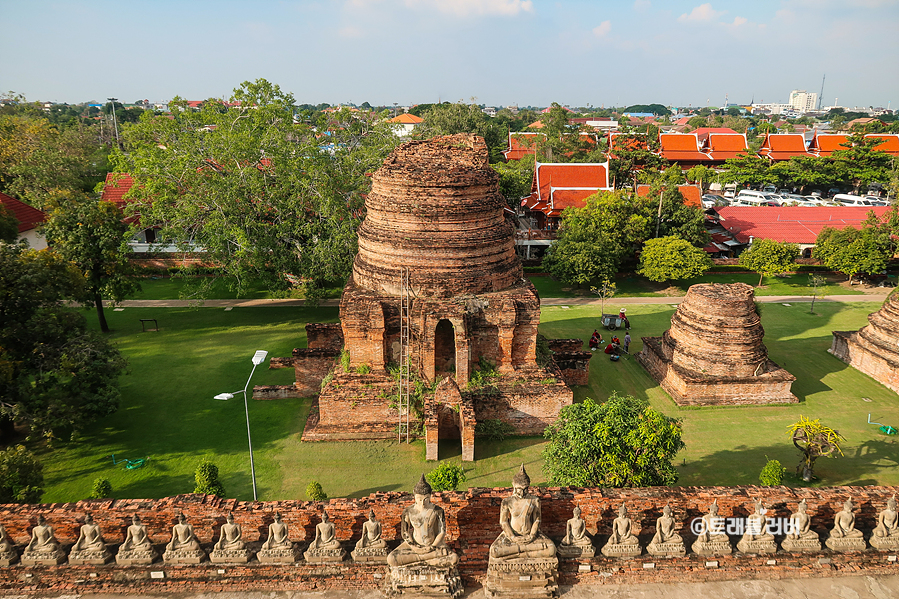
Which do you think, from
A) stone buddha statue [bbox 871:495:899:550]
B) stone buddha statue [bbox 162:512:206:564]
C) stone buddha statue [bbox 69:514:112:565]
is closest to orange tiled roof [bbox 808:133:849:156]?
stone buddha statue [bbox 871:495:899:550]

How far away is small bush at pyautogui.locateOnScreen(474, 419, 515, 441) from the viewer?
18.2m

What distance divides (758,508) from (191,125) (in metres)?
28.1

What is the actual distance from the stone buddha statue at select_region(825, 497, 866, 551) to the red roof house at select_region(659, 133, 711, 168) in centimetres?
5932

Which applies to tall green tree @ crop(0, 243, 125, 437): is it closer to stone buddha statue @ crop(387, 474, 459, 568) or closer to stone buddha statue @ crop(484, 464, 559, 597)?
stone buddha statue @ crop(387, 474, 459, 568)

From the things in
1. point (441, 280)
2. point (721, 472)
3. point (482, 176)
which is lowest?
point (721, 472)

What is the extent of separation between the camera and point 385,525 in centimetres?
1166

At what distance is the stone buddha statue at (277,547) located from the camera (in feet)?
36.0

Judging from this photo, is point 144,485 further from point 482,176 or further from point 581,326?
point 581,326

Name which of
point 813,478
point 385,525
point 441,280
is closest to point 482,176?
point 441,280

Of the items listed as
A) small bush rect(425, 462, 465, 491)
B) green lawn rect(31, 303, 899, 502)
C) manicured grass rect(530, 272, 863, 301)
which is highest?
manicured grass rect(530, 272, 863, 301)

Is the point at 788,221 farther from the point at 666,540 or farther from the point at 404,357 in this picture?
the point at 666,540

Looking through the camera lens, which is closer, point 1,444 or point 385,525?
point 385,525

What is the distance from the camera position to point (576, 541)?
439 inches

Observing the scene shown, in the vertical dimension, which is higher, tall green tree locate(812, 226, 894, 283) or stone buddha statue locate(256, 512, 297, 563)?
tall green tree locate(812, 226, 894, 283)
